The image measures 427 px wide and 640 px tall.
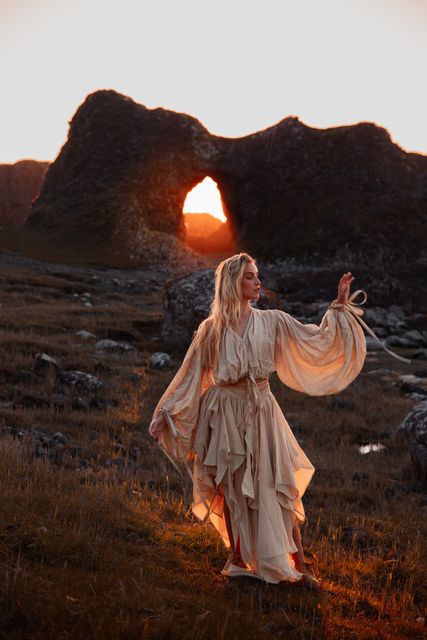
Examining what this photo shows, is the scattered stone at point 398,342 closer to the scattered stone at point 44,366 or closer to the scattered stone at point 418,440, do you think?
the scattered stone at point 44,366

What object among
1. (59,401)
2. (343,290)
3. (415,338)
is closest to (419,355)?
(415,338)

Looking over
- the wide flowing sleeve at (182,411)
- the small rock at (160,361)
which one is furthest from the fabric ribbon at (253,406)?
the small rock at (160,361)

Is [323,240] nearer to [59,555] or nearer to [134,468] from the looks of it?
A: [134,468]

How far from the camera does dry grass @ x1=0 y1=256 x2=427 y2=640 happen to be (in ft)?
12.8

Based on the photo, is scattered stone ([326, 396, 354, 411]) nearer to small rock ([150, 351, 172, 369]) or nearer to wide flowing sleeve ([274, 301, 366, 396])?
small rock ([150, 351, 172, 369])

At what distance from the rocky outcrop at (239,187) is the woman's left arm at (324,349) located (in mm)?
45704

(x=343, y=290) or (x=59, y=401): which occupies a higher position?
(x=343, y=290)

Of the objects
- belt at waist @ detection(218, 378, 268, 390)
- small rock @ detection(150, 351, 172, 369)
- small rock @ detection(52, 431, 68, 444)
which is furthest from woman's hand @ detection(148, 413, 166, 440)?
small rock @ detection(150, 351, 172, 369)

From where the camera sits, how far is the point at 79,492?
6.06 metres

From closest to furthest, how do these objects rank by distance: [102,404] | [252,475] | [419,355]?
1. [252,475]
2. [102,404]
3. [419,355]

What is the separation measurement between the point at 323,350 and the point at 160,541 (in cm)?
193

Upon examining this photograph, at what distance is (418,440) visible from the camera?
8.91m

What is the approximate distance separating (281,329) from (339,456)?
14.7ft

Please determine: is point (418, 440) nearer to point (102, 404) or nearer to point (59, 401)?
point (102, 404)
